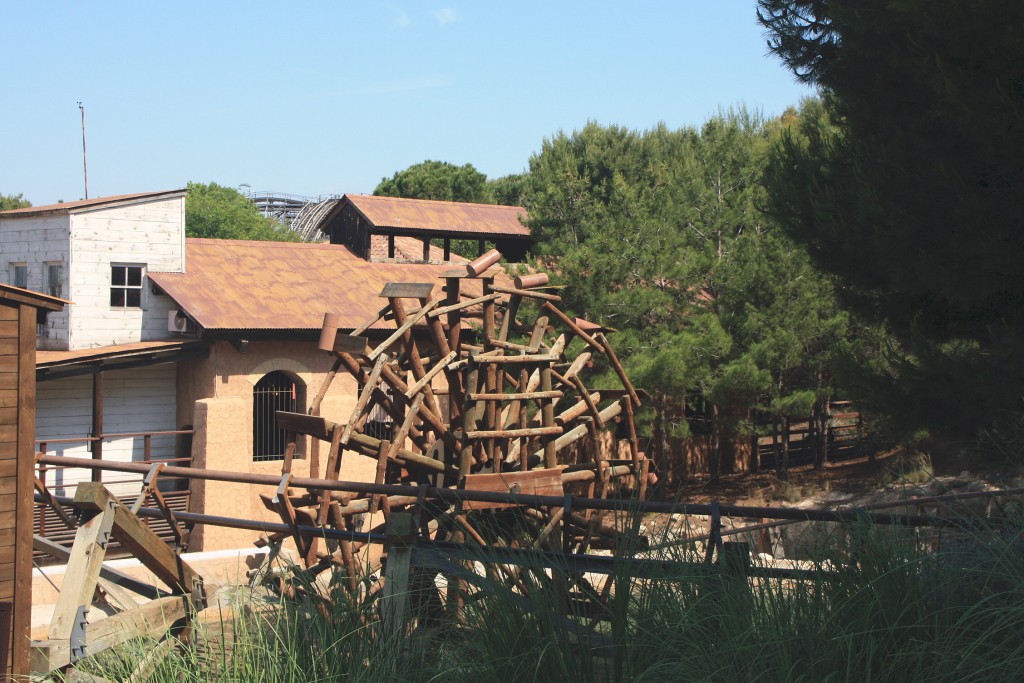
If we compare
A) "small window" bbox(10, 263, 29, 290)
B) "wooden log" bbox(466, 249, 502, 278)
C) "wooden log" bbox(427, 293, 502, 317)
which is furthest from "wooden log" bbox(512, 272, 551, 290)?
"small window" bbox(10, 263, 29, 290)

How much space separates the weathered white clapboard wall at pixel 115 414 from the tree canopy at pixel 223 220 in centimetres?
2386

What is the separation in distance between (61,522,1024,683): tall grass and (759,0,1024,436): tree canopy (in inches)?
131

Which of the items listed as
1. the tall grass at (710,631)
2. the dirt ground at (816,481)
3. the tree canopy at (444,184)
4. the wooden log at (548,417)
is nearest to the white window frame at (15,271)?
the wooden log at (548,417)

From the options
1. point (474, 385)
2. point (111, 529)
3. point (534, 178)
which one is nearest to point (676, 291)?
point (534, 178)

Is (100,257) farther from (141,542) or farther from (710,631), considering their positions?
(710,631)

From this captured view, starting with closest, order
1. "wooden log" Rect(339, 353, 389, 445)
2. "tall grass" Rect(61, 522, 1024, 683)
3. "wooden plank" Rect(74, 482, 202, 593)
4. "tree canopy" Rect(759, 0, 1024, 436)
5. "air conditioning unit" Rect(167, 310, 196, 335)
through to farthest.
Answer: "tall grass" Rect(61, 522, 1024, 683) < "wooden plank" Rect(74, 482, 202, 593) < "tree canopy" Rect(759, 0, 1024, 436) < "wooden log" Rect(339, 353, 389, 445) < "air conditioning unit" Rect(167, 310, 196, 335)

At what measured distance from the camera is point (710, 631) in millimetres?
3723

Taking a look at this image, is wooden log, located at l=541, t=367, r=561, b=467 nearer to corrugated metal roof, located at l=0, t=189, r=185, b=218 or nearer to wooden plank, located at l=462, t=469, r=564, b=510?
wooden plank, located at l=462, t=469, r=564, b=510

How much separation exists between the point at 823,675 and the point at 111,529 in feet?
12.6

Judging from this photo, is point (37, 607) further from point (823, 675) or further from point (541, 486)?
point (823, 675)

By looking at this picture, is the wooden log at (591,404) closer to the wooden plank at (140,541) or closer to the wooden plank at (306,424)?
the wooden plank at (306,424)

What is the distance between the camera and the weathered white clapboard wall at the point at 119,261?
17453 mm

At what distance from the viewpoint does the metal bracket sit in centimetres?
500

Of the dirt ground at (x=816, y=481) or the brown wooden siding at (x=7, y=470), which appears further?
the dirt ground at (x=816, y=481)
